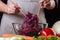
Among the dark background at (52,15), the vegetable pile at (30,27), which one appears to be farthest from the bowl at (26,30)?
the dark background at (52,15)

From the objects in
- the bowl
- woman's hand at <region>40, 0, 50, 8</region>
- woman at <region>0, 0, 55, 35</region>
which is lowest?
the bowl

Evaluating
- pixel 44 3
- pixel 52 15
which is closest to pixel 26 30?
pixel 44 3

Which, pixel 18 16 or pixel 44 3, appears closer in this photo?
pixel 44 3

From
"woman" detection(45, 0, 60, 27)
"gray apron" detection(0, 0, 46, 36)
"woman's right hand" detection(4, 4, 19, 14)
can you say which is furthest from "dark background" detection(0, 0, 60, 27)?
"woman's right hand" detection(4, 4, 19, 14)

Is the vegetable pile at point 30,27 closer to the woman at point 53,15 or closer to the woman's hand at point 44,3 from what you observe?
the woman's hand at point 44,3

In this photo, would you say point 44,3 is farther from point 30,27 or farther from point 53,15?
point 53,15

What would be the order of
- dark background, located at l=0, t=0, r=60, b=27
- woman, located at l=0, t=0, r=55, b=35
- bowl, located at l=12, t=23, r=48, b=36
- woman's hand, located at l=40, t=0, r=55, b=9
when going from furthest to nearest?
dark background, located at l=0, t=0, r=60, b=27 → woman, located at l=0, t=0, r=55, b=35 → woman's hand, located at l=40, t=0, r=55, b=9 → bowl, located at l=12, t=23, r=48, b=36

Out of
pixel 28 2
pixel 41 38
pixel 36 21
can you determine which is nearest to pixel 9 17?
pixel 28 2

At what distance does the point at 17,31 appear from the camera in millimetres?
1252

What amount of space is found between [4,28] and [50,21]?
1.14ft

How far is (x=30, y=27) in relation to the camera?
1.22 metres

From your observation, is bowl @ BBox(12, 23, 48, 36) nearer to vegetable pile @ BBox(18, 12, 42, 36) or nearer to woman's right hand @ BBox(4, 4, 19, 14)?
vegetable pile @ BBox(18, 12, 42, 36)

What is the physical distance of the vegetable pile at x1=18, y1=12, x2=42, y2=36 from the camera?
4.00 feet

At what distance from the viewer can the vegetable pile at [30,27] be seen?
1.22 meters
